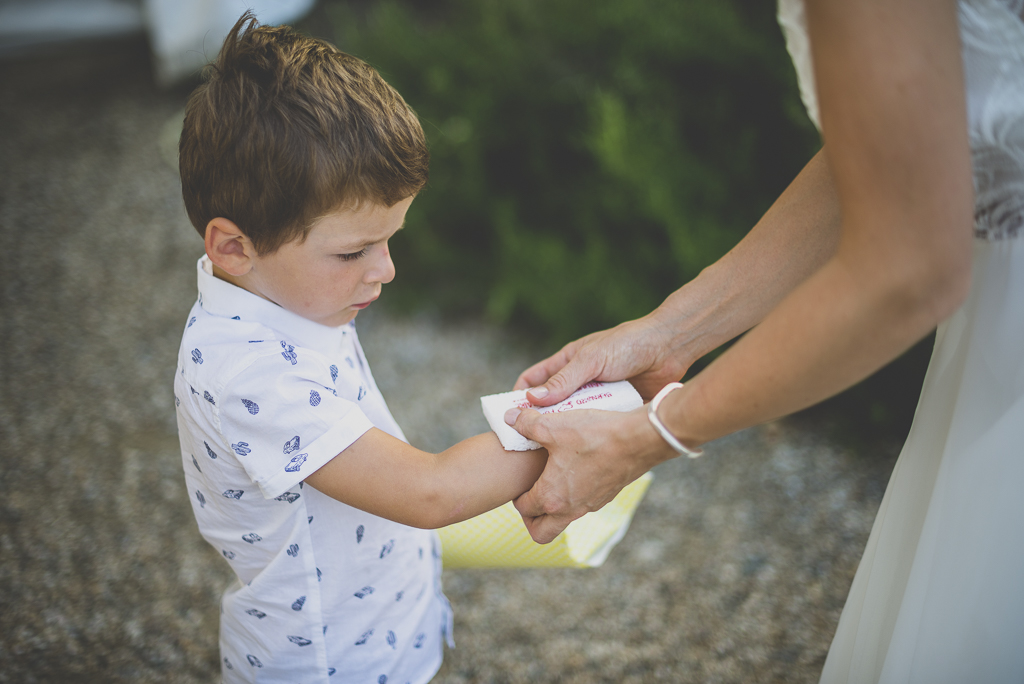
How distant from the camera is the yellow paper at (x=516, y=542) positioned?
1.60 m

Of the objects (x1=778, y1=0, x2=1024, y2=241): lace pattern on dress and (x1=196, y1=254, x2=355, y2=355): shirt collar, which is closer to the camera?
(x1=778, y1=0, x2=1024, y2=241): lace pattern on dress

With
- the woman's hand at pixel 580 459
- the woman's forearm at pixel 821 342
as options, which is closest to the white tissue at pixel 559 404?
the woman's hand at pixel 580 459

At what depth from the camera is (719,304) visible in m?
1.61

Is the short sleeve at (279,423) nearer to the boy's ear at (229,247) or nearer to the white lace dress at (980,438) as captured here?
the boy's ear at (229,247)

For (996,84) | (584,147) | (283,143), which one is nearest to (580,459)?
(283,143)

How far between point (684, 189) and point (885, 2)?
246cm

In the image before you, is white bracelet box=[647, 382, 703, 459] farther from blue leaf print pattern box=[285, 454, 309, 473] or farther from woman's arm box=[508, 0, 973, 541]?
blue leaf print pattern box=[285, 454, 309, 473]

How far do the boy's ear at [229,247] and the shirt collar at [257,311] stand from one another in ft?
0.11

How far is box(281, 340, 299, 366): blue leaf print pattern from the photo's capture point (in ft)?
3.98

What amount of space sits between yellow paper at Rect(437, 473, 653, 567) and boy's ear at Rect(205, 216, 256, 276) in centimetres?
71

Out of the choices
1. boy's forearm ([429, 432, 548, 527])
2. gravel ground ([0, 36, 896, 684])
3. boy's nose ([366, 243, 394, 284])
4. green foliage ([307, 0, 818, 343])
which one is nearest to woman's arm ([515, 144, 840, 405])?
boy's forearm ([429, 432, 548, 527])

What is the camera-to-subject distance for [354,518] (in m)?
1.38

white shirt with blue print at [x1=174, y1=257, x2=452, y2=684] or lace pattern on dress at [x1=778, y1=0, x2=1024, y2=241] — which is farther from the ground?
lace pattern on dress at [x1=778, y1=0, x2=1024, y2=241]

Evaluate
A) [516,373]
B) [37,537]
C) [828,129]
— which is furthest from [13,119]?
[828,129]
